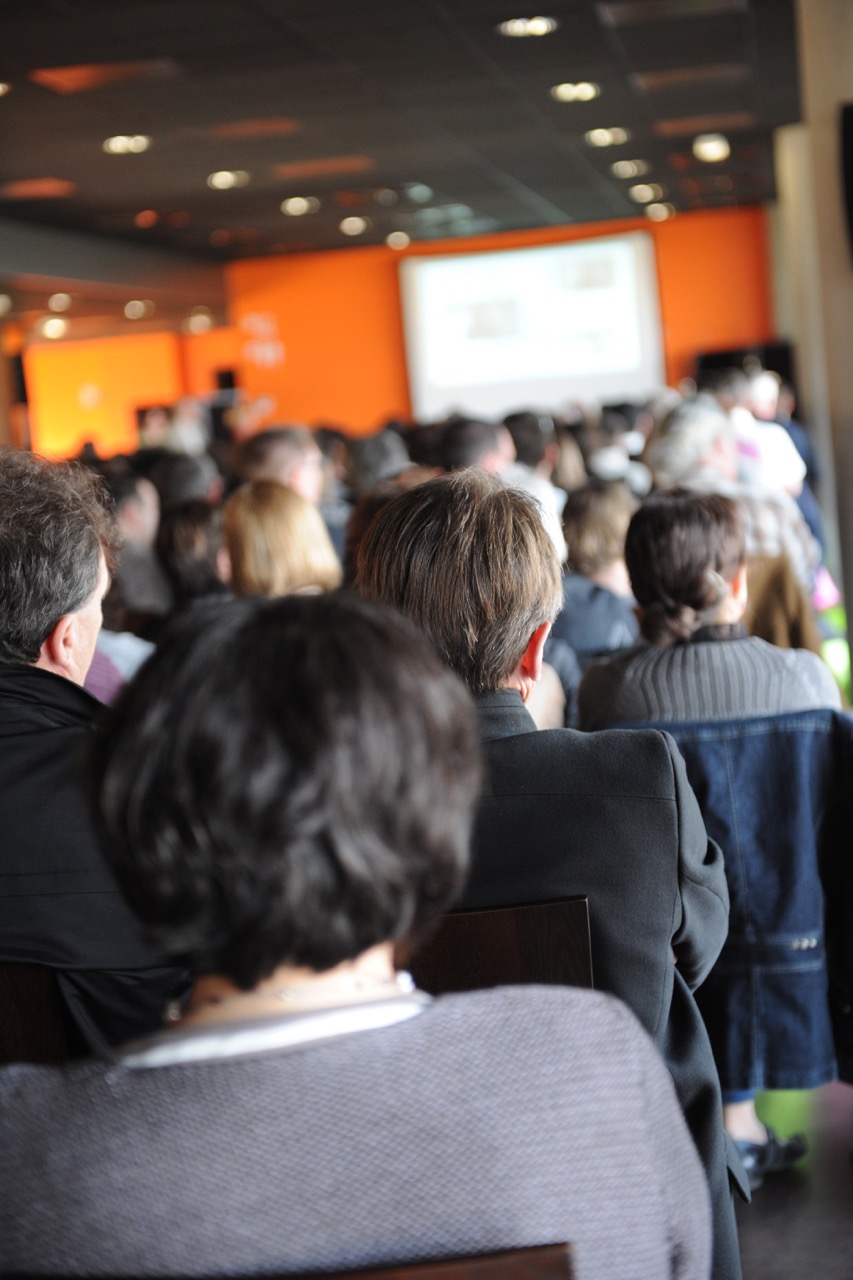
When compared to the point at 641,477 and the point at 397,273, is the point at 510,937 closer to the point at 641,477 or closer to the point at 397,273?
the point at 641,477

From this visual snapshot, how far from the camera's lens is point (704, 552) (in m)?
2.78

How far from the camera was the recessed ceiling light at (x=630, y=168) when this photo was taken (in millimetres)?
13665

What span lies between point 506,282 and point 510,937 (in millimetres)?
18278

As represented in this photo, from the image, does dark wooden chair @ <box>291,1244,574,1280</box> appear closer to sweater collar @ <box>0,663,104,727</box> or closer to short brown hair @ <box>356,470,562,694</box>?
short brown hair @ <box>356,470,562,694</box>

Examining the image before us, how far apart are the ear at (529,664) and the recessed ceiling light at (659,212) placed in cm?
1679

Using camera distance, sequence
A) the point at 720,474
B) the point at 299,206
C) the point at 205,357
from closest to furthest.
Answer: the point at 720,474, the point at 299,206, the point at 205,357

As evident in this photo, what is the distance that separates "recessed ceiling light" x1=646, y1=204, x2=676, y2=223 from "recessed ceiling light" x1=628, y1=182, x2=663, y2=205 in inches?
27.0

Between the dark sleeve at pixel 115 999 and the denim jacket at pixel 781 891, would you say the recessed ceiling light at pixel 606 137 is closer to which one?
the denim jacket at pixel 781 891

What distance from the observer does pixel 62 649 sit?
7.03 ft

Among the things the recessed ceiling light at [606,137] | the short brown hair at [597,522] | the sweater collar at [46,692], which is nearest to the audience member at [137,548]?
the short brown hair at [597,522]

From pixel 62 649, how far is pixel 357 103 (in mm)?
8173

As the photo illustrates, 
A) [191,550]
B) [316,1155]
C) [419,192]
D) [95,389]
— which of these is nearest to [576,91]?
[419,192]

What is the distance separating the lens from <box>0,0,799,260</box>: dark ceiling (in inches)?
293

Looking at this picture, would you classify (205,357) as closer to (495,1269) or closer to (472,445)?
(472,445)
